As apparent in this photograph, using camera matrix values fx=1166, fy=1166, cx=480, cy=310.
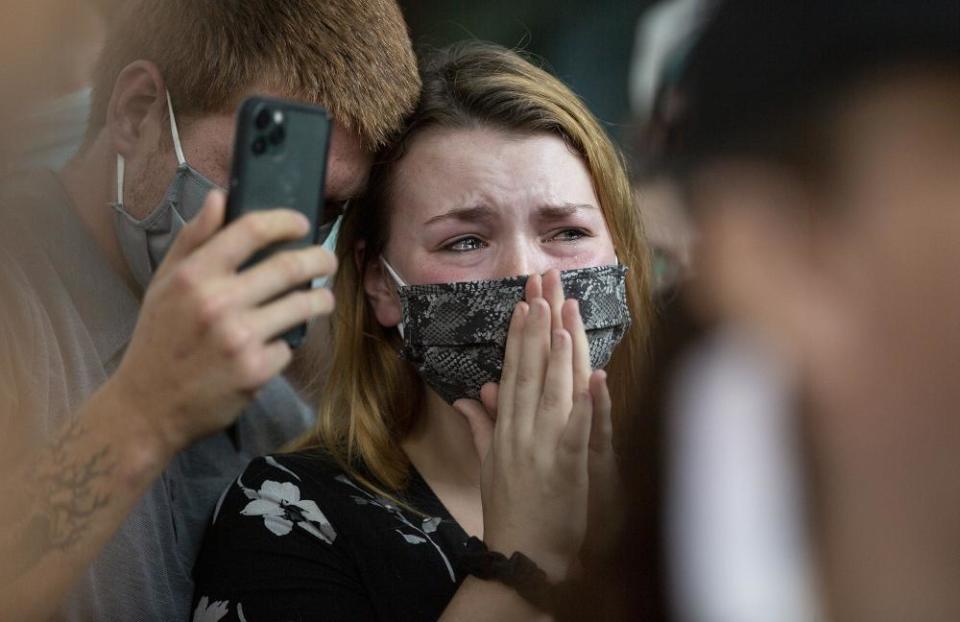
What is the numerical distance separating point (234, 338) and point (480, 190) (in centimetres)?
110

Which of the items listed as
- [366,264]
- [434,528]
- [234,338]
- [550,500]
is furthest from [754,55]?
[366,264]

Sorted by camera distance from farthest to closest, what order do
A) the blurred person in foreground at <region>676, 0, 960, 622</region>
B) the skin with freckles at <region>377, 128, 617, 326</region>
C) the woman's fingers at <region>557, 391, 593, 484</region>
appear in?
1. the skin with freckles at <region>377, 128, 617, 326</region>
2. the woman's fingers at <region>557, 391, 593, 484</region>
3. the blurred person in foreground at <region>676, 0, 960, 622</region>

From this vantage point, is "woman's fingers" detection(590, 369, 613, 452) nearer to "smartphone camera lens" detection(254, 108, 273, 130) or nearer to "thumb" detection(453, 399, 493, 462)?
"thumb" detection(453, 399, 493, 462)

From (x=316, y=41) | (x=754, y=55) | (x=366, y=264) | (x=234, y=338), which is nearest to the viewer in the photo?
(x=754, y=55)

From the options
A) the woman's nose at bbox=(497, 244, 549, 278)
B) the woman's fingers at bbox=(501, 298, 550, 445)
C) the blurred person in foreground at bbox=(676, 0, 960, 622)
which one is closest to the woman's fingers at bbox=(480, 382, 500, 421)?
the woman's fingers at bbox=(501, 298, 550, 445)

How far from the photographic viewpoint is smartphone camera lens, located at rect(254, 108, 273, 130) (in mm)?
1542

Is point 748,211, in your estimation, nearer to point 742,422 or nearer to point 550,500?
point 742,422

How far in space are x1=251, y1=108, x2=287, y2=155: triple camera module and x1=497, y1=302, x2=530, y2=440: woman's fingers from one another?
2.45ft

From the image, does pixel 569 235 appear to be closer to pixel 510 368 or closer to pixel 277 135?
pixel 510 368

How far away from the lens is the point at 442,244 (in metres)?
2.47

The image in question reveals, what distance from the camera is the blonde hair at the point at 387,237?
2.55m

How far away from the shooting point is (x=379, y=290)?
264 centimetres

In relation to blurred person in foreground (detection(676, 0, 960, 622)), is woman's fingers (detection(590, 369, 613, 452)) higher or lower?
lower

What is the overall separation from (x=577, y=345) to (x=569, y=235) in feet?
1.39
